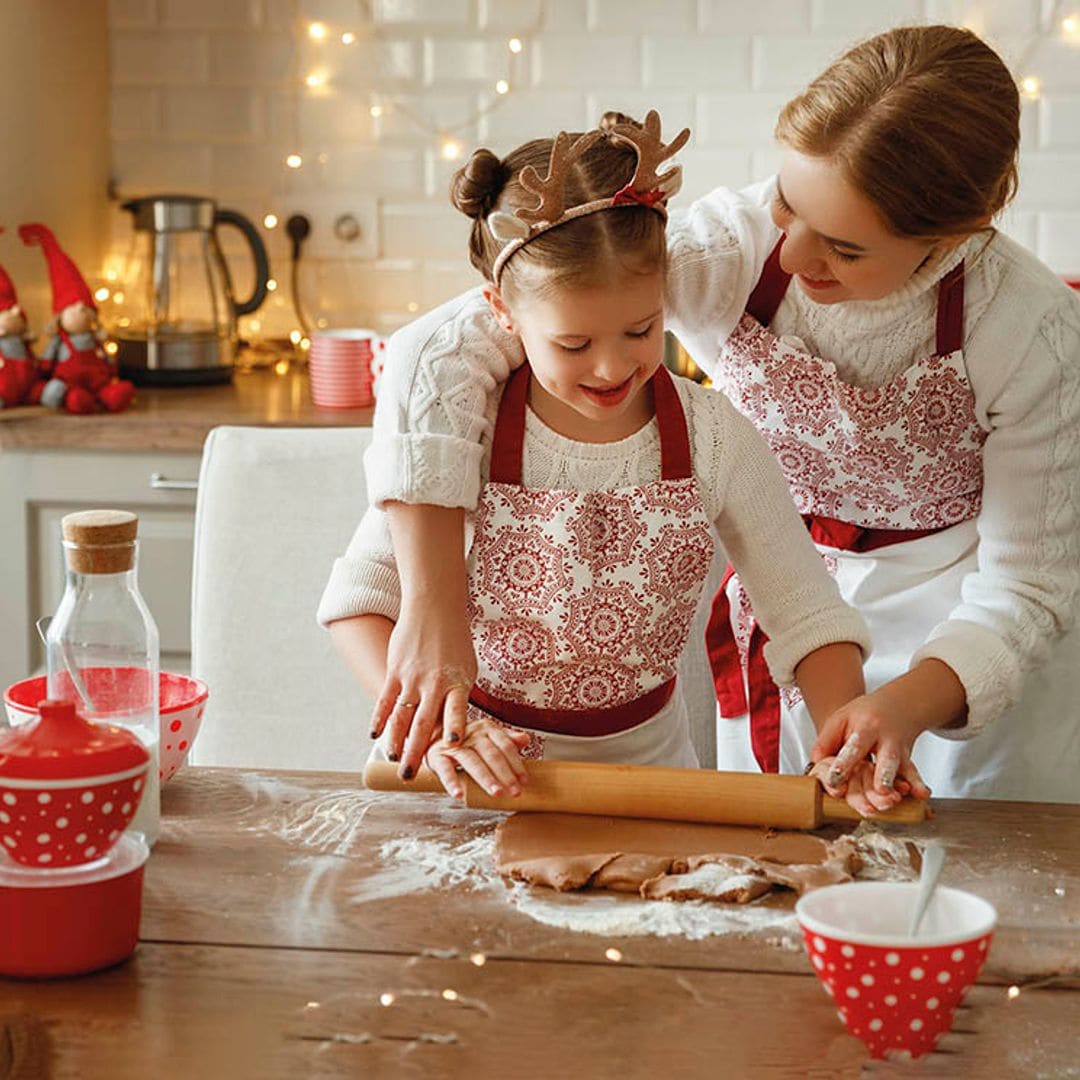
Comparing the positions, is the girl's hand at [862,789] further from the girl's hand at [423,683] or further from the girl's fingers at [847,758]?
the girl's hand at [423,683]

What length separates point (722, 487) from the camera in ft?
4.94

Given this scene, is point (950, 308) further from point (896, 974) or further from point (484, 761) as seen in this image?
point (896, 974)

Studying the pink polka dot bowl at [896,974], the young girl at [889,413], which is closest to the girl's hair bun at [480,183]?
the young girl at [889,413]

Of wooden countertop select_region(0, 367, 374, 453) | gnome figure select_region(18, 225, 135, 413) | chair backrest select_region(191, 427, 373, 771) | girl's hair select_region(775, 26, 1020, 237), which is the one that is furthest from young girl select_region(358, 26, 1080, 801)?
gnome figure select_region(18, 225, 135, 413)

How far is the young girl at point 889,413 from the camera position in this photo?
4.56ft

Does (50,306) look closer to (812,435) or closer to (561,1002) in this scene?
(812,435)

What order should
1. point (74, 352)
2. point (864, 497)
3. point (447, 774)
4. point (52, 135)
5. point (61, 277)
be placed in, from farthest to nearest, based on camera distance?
point (52, 135), point (61, 277), point (74, 352), point (864, 497), point (447, 774)

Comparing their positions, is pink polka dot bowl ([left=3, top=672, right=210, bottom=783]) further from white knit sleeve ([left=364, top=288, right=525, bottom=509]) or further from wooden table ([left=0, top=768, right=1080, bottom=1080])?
white knit sleeve ([left=364, top=288, right=525, bottom=509])

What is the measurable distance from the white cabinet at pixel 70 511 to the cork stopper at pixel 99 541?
1454mm

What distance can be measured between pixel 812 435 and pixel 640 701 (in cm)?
32

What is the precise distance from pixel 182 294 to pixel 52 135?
36 centimetres

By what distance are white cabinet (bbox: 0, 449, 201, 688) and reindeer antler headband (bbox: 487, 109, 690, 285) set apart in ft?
4.46

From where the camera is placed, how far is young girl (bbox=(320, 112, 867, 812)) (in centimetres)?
142

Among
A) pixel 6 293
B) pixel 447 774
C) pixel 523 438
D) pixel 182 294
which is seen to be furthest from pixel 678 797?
pixel 182 294
